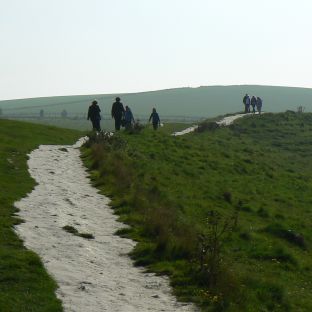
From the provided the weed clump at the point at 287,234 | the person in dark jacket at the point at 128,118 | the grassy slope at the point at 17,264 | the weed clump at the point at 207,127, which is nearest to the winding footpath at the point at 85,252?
the grassy slope at the point at 17,264

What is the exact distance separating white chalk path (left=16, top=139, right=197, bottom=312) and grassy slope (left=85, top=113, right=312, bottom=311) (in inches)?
21.3

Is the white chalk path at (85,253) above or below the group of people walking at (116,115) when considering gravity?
below

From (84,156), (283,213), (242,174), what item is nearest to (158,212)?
(283,213)

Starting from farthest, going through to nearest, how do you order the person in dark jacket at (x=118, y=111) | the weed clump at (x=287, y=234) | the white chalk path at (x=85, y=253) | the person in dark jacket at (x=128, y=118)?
the person in dark jacket at (x=128, y=118) < the person in dark jacket at (x=118, y=111) < the weed clump at (x=287, y=234) < the white chalk path at (x=85, y=253)

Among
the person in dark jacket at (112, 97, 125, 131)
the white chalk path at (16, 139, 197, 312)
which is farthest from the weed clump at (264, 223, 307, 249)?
the person in dark jacket at (112, 97, 125, 131)

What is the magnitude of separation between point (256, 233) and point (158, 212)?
4430 millimetres

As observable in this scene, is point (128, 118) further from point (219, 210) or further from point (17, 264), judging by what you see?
point (17, 264)

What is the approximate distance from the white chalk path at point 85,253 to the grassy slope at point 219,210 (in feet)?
1.77

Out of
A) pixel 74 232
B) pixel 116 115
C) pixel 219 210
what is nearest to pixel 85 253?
pixel 74 232

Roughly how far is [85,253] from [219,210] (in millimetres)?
10647

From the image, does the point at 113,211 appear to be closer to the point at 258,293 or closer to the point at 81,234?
the point at 81,234

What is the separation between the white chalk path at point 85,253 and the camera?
1229 cm

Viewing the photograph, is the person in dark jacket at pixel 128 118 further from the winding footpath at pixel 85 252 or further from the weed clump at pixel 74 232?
the weed clump at pixel 74 232

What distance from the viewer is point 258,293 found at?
13.4 metres
